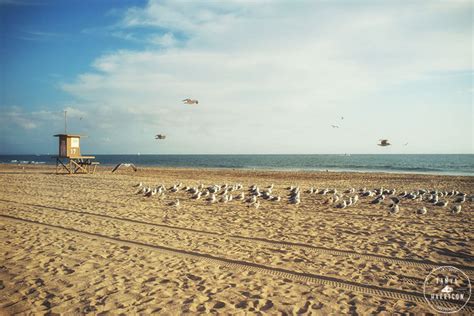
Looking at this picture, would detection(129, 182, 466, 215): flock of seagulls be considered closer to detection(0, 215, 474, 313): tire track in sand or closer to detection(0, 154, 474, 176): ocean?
detection(0, 215, 474, 313): tire track in sand

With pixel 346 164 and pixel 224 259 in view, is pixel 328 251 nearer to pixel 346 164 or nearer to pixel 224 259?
pixel 224 259

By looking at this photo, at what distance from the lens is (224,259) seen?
6664 mm

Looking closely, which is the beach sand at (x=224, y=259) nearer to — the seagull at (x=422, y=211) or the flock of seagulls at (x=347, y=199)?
the seagull at (x=422, y=211)

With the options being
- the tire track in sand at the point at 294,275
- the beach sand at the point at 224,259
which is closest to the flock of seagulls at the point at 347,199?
the beach sand at the point at 224,259

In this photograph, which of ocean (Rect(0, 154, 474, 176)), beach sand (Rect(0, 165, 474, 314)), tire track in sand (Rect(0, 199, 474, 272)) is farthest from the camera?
ocean (Rect(0, 154, 474, 176))

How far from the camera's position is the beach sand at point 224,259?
482cm

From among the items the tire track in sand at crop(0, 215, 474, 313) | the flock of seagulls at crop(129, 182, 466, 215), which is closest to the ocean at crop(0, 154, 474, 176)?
the flock of seagulls at crop(129, 182, 466, 215)

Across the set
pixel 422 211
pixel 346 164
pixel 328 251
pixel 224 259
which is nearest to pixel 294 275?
pixel 224 259

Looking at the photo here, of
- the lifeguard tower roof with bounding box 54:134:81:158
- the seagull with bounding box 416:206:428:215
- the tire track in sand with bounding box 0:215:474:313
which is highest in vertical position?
the lifeguard tower roof with bounding box 54:134:81:158

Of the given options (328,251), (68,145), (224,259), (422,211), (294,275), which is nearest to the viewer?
(294,275)

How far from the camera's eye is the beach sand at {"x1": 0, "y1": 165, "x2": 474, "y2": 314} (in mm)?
4820

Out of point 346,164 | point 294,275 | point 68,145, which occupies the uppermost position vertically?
point 68,145

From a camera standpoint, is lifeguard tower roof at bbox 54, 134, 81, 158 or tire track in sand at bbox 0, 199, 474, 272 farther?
lifeguard tower roof at bbox 54, 134, 81, 158

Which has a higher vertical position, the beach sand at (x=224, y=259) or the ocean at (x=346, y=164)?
the ocean at (x=346, y=164)
